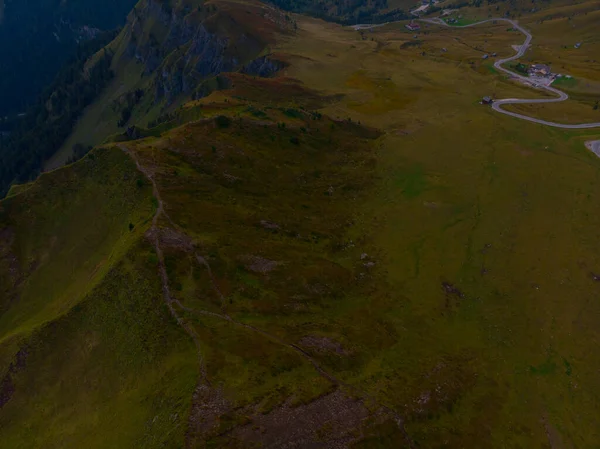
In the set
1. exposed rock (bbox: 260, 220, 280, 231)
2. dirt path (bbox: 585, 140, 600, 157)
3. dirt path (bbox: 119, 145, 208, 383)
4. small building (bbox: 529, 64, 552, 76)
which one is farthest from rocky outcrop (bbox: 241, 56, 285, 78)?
dirt path (bbox: 585, 140, 600, 157)

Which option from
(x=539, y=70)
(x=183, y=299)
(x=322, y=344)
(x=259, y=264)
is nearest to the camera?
(x=322, y=344)

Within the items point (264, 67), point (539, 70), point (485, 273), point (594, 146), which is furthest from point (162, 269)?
point (539, 70)

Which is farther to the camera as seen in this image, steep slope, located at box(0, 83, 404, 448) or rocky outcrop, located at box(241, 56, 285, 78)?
rocky outcrop, located at box(241, 56, 285, 78)

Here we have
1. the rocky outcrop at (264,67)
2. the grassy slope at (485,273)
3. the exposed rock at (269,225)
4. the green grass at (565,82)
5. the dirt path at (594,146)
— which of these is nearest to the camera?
the grassy slope at (485,273)

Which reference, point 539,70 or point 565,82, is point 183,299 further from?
point 539,70

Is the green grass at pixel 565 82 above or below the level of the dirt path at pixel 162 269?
above

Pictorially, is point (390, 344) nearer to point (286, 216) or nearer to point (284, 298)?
point (284, 298)

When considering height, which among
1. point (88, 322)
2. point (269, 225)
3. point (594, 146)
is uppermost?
point (594, 146)

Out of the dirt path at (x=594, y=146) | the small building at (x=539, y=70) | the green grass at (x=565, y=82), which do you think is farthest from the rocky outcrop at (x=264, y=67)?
the green grass at (x=565, y=82)

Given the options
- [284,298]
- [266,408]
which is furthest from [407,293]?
[266,408]

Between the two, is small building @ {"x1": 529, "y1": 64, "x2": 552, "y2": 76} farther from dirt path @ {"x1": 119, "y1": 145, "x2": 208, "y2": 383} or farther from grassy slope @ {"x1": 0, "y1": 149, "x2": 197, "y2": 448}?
grassy slope @ {"x1": 0, "y1": 149, "x2": 197, "y2": 448}

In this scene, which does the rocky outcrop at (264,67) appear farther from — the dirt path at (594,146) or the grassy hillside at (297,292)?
the dirt path at (594,146)
